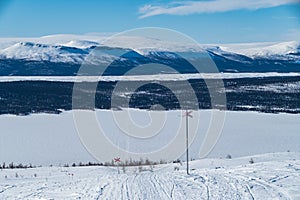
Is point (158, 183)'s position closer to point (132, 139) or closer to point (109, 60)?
point (132, 139)

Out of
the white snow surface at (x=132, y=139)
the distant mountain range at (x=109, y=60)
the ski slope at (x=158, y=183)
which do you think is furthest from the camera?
the distant mountain range at (x=109, y=60)

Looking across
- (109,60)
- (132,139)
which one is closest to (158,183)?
(132,139)

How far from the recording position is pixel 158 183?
355 inches

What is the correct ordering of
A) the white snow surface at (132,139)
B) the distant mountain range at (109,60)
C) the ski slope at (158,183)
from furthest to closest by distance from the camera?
1. the distant mountain range at (109,60)
2. the white snow surface at (132,139)
3. the ski slope at (158,183)

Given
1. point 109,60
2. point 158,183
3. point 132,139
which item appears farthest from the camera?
point 109,60

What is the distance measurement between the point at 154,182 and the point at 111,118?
1638cm

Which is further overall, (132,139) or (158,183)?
(132,139)

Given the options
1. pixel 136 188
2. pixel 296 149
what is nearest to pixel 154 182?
pixel 136 188

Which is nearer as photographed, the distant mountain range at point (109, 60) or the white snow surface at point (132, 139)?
the white snow surface at point (132, 139)

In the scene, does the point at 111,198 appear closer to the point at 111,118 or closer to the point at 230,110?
the point at 111,118

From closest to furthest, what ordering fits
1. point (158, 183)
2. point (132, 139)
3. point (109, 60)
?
point (158, 183) < point (132, 139) < point (109, 60)

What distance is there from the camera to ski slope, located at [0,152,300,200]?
8062 millimetres

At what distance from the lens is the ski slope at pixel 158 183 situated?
26.5 ft

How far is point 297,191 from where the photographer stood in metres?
8.05
